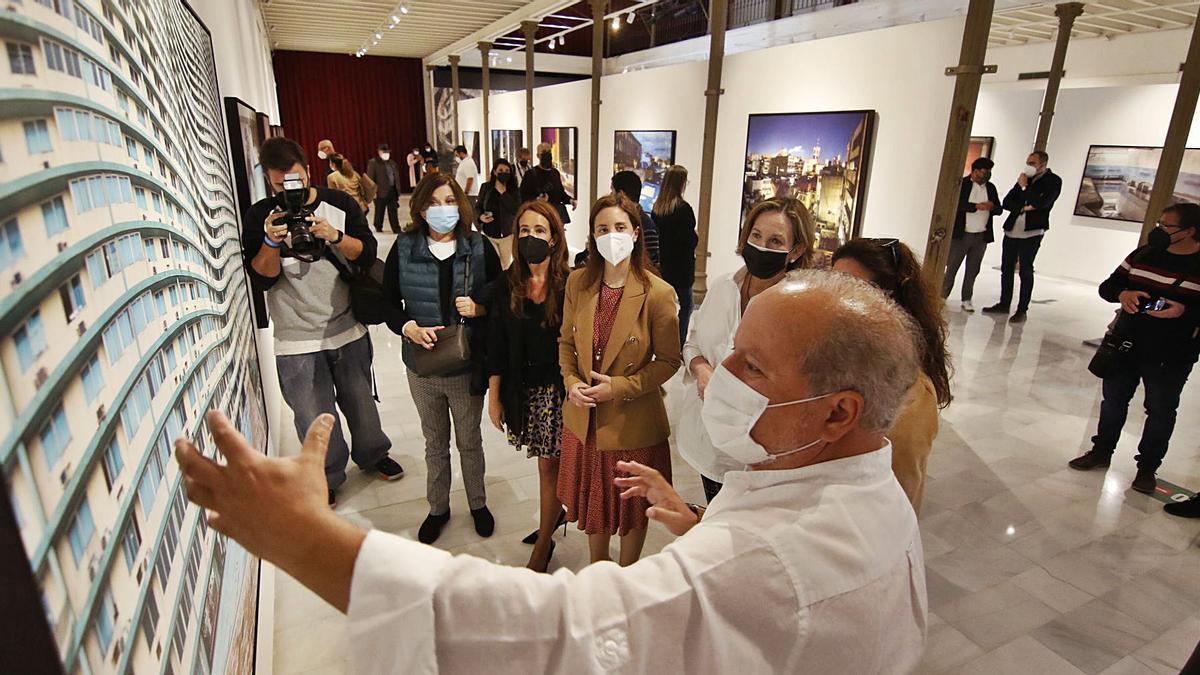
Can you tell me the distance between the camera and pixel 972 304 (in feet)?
28.4

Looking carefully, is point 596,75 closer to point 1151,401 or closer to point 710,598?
point 1151,401

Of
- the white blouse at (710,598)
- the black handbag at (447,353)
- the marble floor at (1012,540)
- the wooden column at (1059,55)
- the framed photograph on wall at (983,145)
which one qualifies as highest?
the wooden column at (1059,55)

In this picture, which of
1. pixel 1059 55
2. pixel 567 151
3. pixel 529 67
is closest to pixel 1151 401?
pixel 1059 55

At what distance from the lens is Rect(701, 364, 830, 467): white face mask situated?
1.17m

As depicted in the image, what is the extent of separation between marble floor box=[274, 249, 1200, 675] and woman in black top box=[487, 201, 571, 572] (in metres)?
0.63

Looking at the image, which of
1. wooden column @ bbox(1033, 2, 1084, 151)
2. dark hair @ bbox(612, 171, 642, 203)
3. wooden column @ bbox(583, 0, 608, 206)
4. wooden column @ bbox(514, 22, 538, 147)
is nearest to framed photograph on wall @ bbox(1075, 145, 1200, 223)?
wooden column @ bbox(1033, 2, 1084, 151)

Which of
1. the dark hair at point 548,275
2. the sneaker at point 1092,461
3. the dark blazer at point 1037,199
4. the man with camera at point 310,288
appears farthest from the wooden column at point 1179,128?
the man with camera at point 310,288

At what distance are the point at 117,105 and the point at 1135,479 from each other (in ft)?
17.8

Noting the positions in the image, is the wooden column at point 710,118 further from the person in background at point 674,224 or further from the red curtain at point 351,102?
the red curtain at point 351,102

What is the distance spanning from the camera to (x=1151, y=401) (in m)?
3.89

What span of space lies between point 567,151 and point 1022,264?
844cm

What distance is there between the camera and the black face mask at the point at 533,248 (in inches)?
108

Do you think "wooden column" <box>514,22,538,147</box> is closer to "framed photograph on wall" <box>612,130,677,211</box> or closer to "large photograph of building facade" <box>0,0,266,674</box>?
"framed photograph on wall" <box>612,130,677,211</box>

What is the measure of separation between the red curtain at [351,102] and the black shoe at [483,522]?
1921cm
